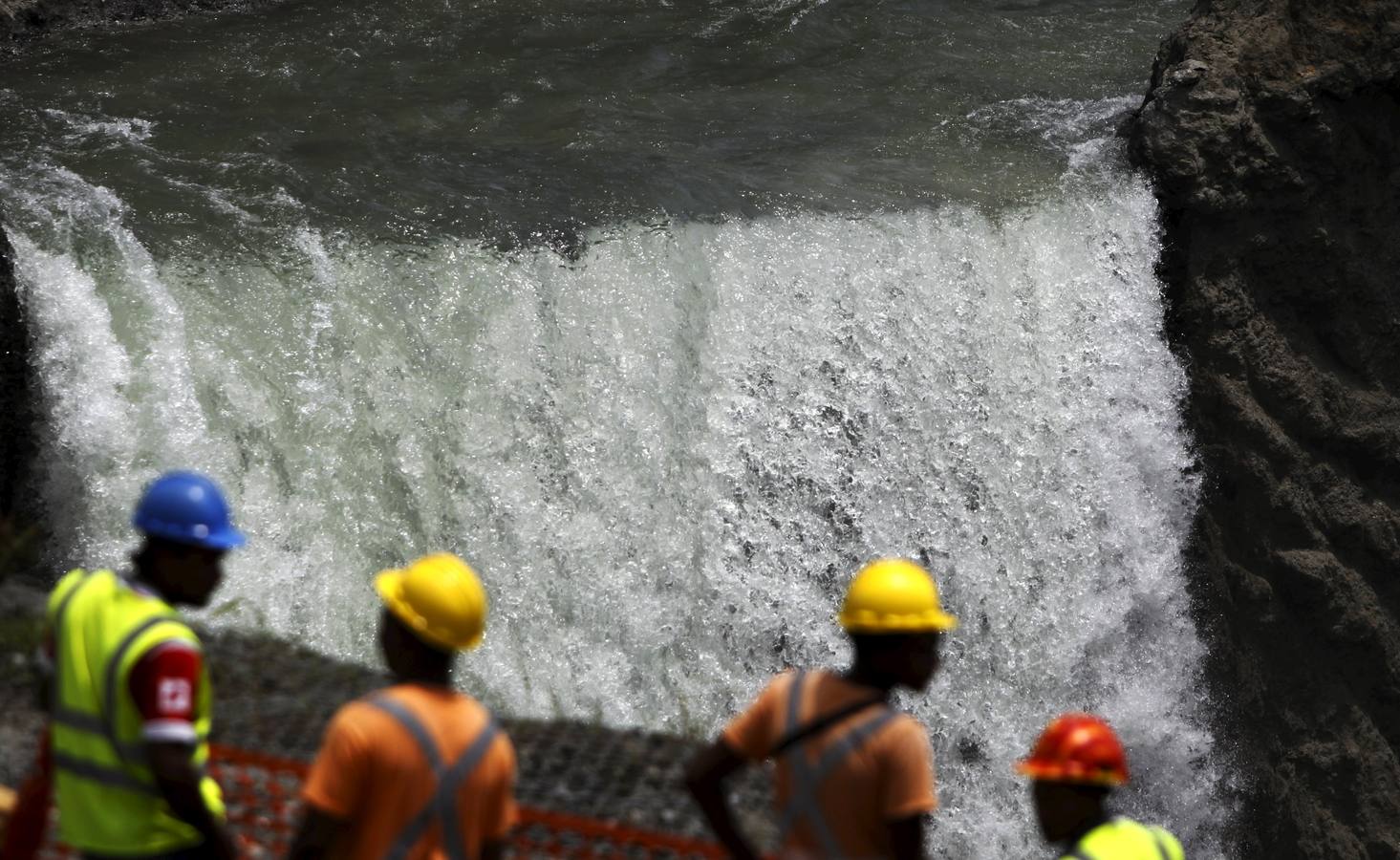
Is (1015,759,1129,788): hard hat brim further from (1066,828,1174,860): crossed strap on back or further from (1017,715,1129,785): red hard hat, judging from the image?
(1066,828,1174,860): crossed strap on back

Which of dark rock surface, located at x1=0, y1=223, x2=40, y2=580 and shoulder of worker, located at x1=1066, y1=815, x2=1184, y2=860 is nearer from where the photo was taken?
shoulder of worker, located at x1=1066, y1=815, x2=1184, y2=860

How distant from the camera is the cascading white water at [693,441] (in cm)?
784

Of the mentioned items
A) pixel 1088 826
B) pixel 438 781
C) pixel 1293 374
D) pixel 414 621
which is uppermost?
pixel 414 621

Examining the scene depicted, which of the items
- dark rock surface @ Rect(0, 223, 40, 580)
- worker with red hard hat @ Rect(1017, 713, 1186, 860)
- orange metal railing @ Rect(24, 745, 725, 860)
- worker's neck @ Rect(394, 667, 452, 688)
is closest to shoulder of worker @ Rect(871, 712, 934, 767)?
worker with red hard hat @ Rect(1017, 713, 1186, 860)

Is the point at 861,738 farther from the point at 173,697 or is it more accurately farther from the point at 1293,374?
the point at 1293,374

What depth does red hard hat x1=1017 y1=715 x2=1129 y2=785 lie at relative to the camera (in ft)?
10.2

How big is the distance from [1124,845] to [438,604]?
1.41 metres

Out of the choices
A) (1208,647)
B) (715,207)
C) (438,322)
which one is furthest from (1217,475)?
(438,322)

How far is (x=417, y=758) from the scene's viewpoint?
2742 mm

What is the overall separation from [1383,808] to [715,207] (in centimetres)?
637

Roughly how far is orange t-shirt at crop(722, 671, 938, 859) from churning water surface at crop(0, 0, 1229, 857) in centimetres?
474

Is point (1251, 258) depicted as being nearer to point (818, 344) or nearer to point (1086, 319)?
point (1086, 319)

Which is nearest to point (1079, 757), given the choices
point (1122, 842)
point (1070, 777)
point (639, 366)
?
point (1070, 777)

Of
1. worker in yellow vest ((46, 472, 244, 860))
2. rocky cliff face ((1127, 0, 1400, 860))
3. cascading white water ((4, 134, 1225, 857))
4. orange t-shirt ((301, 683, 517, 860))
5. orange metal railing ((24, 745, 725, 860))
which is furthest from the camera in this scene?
rocky cliff face ((1127, 0, 1400, 860))
